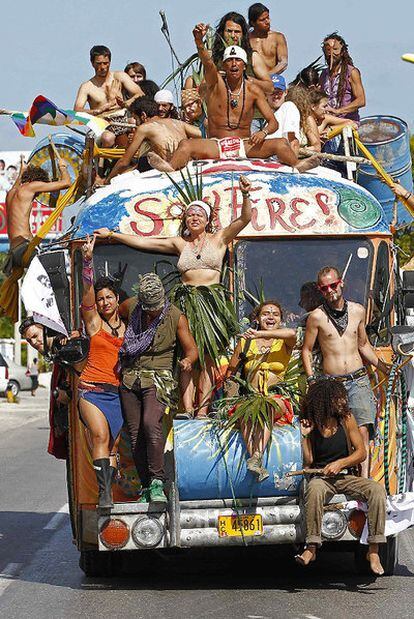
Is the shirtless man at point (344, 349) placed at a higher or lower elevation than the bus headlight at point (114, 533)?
higher

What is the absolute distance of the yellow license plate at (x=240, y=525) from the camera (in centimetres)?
982

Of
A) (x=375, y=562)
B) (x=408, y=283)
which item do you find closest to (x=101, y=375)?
(x=375, y=562)

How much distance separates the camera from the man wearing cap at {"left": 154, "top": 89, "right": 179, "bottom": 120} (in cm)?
1266

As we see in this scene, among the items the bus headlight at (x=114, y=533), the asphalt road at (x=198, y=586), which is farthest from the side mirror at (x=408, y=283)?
the bus headlight at (x=114, y=533)

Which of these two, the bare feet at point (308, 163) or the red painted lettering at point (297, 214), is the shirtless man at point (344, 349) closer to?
the red painted lettering at point (297, 214)

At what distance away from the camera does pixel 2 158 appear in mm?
68750

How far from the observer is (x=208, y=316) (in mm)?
10414

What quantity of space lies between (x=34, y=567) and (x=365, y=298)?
3401 millimetres

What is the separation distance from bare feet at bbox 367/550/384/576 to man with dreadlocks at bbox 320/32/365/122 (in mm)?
5394

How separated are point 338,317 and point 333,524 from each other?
140cm

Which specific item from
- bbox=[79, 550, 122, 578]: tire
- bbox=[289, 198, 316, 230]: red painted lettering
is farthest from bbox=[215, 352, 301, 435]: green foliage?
bbox=[79, 550, 122, 578]: tire

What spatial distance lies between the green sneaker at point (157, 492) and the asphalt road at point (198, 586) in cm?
67

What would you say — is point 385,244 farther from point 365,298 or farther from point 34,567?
point 34,567

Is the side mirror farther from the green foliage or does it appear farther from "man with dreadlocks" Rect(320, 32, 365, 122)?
"man with dreadlocks" Rect(320, 32, 365, 122)
